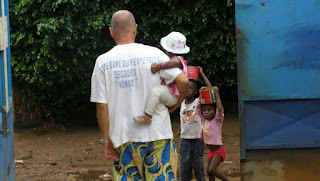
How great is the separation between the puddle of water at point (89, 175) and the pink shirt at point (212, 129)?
64.3 inches

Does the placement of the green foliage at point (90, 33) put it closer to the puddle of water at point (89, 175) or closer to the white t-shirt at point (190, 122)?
the puddle of water at point (89, 175)

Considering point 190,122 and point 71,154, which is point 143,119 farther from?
point 71,154

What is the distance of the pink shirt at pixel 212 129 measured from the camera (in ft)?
16.4

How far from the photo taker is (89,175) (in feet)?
20.7

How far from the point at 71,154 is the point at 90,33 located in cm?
194

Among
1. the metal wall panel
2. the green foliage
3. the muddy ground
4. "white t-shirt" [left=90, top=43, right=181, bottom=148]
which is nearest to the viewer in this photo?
"white t-shirt" [left=90, top=43, right=181, bottom=148]

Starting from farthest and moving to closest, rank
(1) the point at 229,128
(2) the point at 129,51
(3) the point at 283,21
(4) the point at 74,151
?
(1) the point at 229,128 < (4) the point at 74,151 < (3) the point at 283,21 < (2) the point at 129,51

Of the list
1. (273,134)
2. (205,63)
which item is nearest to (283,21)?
(273,134)

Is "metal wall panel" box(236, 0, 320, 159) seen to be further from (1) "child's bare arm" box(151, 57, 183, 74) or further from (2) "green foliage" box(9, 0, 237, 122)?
(2) "green foliage" box(9, 0, 237, 122)

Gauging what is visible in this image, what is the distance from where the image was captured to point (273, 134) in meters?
4.06

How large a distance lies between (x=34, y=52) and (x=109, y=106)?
15.3 ft

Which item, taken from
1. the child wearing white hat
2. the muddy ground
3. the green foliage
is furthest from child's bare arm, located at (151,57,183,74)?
the green foliage

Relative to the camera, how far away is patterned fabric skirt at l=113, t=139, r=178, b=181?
3342mm

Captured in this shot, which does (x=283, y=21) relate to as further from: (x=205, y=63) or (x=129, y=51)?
(x=205, y=63)
